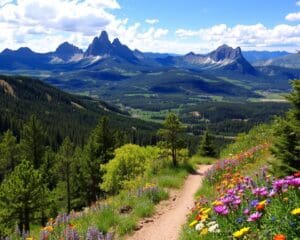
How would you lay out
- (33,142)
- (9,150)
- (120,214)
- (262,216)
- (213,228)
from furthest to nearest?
(9,150)
(33,142)
(120,214)
(213,228)
(262,216)

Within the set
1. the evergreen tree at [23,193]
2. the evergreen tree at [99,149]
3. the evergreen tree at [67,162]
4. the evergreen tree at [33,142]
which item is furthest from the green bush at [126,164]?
the evergreen tree at [33,142]

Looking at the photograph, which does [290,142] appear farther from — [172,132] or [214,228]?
[172,132]

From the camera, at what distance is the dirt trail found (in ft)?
44.5

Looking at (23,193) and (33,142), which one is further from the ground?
(23,193)

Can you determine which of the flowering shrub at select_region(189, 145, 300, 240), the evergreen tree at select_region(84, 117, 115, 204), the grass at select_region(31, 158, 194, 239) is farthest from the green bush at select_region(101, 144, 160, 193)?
the flowering shrub at select_region(189, 145, 300, 240)

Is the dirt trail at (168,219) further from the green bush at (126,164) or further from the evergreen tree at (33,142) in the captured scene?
the evergreen tree at (33,142)

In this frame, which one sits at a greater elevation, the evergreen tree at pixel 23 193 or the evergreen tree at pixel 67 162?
the evergreen tree at pixel 23 193

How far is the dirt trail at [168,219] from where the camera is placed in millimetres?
13559

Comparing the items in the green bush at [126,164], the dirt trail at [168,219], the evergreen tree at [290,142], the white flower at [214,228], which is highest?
the evergreen tree at [290,142]

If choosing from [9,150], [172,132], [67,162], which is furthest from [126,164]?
[9,150]

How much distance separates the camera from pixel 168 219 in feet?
51.0

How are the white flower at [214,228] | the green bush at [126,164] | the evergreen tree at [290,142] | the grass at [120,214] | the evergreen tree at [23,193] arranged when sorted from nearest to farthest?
1. the white flower at [214,228]
2. the evergreen tree at [290,142]
3. the grass at [120,214]
4. the green bush at [126,164]
5. the evergreen tree at [23,193]

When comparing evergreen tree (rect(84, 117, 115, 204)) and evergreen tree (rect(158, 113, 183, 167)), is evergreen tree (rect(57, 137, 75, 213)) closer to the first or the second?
evergreen tree (rect(84, 117, 115, 204))

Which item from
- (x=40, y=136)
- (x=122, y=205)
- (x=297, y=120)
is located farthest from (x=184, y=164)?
(x=40, y=136)
